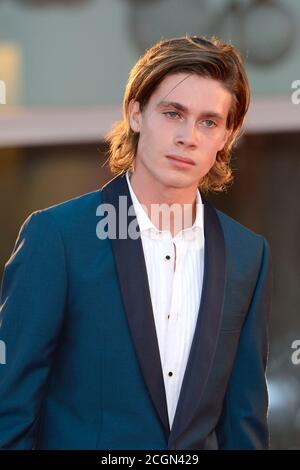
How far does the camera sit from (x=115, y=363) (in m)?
3.08

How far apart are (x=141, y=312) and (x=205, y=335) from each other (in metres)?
0.20

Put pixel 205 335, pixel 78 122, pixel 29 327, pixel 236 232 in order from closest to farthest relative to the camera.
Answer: pixel 29 327
pixel 205 335
pixel 236 232
pixel 78 122

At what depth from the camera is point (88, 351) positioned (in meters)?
3.09

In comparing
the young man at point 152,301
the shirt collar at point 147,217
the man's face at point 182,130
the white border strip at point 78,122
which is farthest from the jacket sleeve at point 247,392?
the white border strip at point 78,122

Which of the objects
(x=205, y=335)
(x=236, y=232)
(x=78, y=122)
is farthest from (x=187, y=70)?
(x=78, y=122)

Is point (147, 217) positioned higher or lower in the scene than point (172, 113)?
lower

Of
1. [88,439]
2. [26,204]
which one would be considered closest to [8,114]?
[26,204]

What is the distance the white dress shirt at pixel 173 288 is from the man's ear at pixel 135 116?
0.79ft

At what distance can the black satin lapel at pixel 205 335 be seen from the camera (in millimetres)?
3113

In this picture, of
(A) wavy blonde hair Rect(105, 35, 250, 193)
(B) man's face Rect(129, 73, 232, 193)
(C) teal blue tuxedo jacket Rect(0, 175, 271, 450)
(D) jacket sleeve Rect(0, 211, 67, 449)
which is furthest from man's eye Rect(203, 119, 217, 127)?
(D) jacket sleeve Rect(0, 211, 67, 449)

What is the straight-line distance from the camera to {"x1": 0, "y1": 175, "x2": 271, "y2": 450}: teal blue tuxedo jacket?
10.0 ft

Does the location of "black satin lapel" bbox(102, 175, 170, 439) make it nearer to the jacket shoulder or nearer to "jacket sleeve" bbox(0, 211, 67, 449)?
"jacket sleeve" bbox(0, 211, 67, 449)

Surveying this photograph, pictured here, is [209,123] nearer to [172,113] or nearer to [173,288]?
[172,113]
